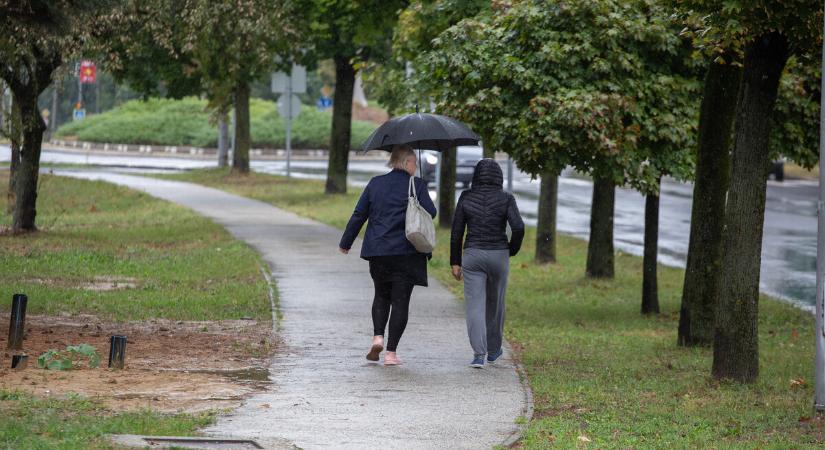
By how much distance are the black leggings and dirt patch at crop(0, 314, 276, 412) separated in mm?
953

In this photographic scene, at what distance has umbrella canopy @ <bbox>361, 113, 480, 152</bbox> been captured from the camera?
10688 millimetres

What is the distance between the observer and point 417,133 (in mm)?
10688

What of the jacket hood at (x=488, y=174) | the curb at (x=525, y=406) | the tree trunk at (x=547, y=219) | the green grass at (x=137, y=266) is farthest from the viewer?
the tree trunk at (x=547, y=219)

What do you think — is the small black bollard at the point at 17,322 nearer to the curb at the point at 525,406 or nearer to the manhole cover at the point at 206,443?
the manhole cover at the point at 206,443

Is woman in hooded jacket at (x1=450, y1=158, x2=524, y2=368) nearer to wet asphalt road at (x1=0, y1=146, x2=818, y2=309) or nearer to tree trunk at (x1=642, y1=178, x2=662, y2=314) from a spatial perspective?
tree trunk at (x1=642, y1=178, x2=662, y2=314)

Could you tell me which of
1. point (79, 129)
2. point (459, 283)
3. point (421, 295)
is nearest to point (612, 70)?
point (421, 295)

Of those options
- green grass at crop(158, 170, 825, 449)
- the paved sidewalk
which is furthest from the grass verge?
green grass at crop(158, 170, 825, 449)

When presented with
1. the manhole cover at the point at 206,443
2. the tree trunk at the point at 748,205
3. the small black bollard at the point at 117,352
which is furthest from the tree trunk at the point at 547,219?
the manhole cover at the point at 206,443

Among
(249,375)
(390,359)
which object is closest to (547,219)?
(390,359)

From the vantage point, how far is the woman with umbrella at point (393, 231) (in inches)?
416

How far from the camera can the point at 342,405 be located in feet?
29.1

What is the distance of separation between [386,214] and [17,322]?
2939 mm

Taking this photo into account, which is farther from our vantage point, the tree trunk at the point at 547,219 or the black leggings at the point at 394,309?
the tree trunk at the point at 547,219

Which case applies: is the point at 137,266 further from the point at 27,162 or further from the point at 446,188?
the point at 446,188
